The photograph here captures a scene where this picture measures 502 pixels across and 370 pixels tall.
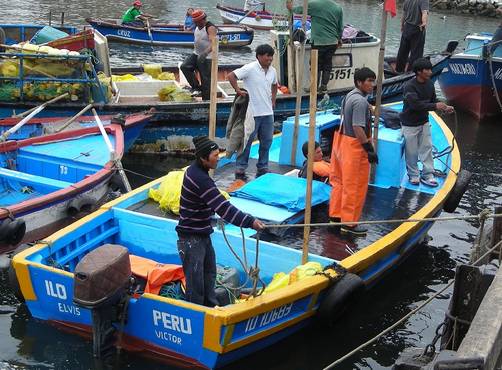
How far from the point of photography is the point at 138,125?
1245 cm

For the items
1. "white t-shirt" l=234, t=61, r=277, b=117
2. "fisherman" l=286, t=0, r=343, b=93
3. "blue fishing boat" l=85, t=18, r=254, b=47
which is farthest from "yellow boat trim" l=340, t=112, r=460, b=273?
"blue fishing boat" l=85, t=18, r=254, b=47

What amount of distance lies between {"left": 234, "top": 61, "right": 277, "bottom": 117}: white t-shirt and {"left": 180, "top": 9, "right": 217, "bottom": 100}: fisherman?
3.65 metres

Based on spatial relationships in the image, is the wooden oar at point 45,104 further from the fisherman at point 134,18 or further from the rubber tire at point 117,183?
the fisherman at point 134,18

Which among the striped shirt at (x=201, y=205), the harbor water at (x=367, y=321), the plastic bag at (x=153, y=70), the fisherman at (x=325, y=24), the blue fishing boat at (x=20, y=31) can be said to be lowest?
the harbor water at (x=367, y=321)

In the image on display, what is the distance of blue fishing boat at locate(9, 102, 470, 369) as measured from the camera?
20.4 ft

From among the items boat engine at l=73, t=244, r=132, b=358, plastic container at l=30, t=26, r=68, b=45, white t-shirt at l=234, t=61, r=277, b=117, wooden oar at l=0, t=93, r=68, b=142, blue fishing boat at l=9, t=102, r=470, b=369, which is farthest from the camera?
plastic container at l=30, t=26, r=68, b=45

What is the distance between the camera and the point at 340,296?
6.91 m

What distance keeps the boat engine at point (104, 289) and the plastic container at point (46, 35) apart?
8400mm

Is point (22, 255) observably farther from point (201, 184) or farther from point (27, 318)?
point (201, 184)

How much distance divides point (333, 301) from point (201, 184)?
1.77m

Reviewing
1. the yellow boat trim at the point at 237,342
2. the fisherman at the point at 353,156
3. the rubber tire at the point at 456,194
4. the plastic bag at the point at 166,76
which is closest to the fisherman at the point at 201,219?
the yellow boat trim at the point at 237,342

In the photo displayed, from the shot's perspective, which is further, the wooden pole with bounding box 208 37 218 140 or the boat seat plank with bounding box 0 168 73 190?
the boat seat plank with bounding box 0 168 73 190

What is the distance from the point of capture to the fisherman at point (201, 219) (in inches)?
247

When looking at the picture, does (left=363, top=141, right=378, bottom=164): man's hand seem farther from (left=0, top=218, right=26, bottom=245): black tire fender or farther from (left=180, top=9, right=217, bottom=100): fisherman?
(left=180, top=9, right=217, bottom=100): fisherman
